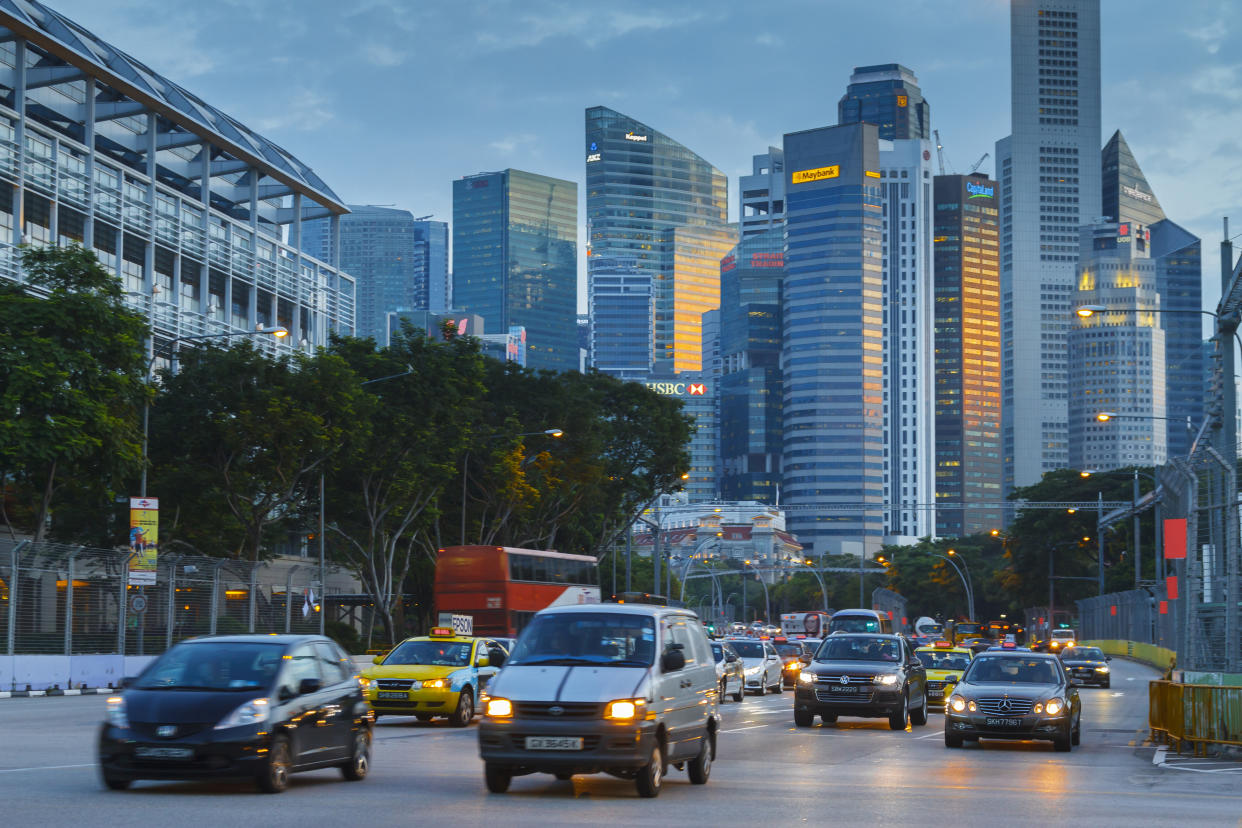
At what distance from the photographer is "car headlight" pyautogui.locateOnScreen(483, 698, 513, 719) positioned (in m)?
15.2

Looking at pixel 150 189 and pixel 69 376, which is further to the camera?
pixel 150 189

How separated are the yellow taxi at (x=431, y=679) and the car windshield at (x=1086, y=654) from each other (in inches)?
1263

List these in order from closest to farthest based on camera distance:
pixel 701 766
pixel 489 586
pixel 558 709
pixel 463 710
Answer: pixel 558 709, pixel 701 766, pixel 463 710, pixel 489 586

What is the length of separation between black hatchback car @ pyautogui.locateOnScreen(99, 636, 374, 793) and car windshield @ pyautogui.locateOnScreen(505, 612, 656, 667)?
1868mm

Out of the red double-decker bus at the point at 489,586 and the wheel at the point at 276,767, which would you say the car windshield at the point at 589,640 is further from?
the red double-decker bus at the point at 489,586

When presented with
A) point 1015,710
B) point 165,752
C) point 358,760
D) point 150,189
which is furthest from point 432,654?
point 150,189

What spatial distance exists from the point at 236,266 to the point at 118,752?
223 feet

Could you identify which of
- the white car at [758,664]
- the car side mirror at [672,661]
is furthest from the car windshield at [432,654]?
the white car at [758,664]

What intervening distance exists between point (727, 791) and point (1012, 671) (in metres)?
10.2

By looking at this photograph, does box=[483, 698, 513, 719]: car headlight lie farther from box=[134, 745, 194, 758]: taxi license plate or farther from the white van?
box=[134, 745, 194, 758]: taxi license plate

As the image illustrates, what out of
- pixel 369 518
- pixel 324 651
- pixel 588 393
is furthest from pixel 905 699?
pixel 588 393

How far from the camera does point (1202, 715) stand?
76.6ft

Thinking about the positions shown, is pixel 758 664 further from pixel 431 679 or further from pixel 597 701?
pixel 597 701

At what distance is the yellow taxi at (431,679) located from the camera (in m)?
26.9
